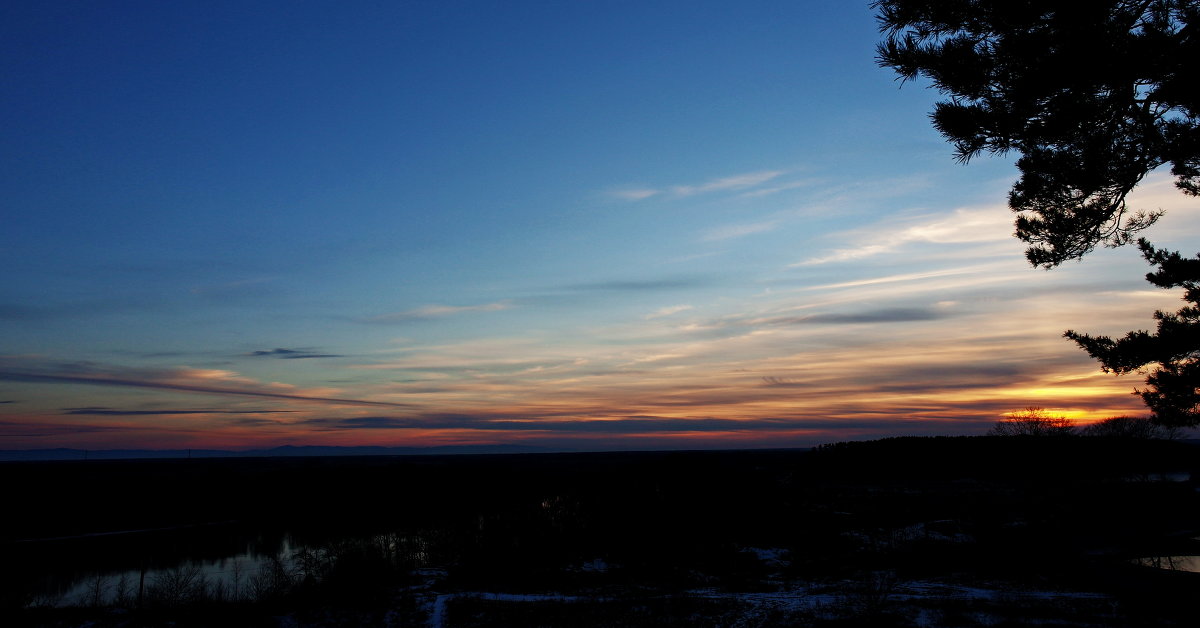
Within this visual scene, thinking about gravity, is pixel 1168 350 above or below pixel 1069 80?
below

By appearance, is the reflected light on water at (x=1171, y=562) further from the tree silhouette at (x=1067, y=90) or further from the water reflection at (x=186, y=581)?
the water reflection at (x=186, y=581)

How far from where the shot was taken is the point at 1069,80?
930 centimetres

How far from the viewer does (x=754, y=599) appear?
528 inches

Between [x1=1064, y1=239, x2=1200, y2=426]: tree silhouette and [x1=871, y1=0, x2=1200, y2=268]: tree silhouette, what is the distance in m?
2.65

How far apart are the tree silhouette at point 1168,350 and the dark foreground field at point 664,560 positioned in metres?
3.14

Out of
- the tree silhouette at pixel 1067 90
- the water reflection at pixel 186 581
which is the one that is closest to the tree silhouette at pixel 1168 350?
the tree silhouette at pixel 1067 90

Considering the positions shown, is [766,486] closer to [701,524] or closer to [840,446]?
[701,524]

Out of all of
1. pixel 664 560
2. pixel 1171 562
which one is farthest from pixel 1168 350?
pixel 664 560

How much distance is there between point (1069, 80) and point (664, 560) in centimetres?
1425

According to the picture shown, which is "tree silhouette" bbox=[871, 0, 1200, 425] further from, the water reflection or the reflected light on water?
the water reflection

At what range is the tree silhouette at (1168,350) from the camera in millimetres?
12188

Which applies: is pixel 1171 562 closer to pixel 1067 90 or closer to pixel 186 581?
pixel 1067 90

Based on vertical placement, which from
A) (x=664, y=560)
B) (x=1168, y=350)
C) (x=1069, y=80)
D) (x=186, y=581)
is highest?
(x=1069, y=80)

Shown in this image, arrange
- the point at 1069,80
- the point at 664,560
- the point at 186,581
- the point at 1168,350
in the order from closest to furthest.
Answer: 1. the point at 1069,80
2. the point at 1168,350
3. the point at 186,581
4. the point at 664,560
